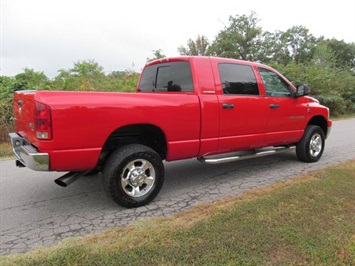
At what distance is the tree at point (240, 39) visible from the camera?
119 ft

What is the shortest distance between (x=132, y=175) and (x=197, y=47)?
31682mm

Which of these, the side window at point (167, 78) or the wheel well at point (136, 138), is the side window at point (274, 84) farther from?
the wheel well at point (136, 138)

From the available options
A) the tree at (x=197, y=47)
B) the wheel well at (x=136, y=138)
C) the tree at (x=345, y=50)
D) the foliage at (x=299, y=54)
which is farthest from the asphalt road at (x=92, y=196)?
the tree at (x=345, y=50)

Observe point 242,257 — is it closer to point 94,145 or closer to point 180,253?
point 180,253

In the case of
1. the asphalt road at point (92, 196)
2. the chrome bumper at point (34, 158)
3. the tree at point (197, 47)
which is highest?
the tree at point (197, 47)

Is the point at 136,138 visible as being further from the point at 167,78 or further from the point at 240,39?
the point at 240,39

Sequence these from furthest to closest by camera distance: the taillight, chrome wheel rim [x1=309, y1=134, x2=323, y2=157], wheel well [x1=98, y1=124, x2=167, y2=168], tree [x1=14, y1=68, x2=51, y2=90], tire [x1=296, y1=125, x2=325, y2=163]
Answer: tree [x1=14, y1=68, x2=51, y2=90] < chrome wheel rim [x1=309, y1=134, x2=323, y2=157] < tire [x1=296, y1=125, x2=325, y2=163] < wheel well [x1=98, y1=124, x2=167, y2=168] < the taillight

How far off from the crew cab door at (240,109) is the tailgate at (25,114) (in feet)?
8.29

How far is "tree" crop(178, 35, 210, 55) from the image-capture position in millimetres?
32575

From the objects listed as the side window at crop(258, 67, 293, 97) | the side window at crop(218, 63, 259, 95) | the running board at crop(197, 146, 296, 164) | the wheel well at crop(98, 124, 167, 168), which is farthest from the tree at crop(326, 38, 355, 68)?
the wheel well at crop(98, 124, 167, 168)

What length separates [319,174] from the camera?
4.82m

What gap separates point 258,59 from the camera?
39.5 meters

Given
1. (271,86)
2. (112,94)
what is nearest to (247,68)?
(271,86)

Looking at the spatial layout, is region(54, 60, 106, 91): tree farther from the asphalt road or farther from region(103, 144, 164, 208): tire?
region(103, 144, 164, 208): tire
